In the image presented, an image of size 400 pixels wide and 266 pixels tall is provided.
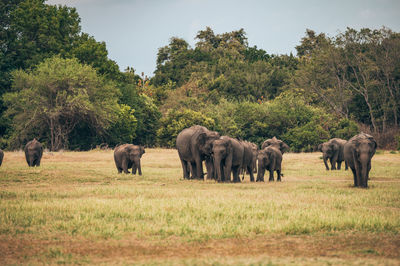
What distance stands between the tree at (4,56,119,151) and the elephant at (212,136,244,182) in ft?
88.5

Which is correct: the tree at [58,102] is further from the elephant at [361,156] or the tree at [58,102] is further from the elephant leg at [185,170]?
the elephant at [361,156]

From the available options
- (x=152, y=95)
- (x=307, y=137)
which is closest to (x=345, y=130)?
(x=307, y=137)

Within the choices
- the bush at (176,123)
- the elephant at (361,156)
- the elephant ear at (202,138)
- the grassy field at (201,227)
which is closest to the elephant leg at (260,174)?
the elephant ear at (202,138)

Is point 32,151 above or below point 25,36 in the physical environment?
below

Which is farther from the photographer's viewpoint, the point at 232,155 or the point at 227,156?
the point at 232,155

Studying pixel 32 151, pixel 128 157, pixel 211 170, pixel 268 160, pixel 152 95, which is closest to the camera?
pixel 268 160

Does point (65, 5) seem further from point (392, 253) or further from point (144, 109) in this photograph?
point (392, 253)

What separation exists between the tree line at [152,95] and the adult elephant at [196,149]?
24158mm

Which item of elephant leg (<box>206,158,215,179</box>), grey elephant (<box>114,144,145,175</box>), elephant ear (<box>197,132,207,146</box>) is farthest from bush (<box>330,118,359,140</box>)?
elephant ear (<box>197,132,207,146</box>)

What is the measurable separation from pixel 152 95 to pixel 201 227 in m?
67.2

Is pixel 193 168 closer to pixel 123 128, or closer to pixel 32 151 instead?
pixel 32 151

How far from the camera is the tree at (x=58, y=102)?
160 ft

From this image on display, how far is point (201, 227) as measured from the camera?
11.3 metres

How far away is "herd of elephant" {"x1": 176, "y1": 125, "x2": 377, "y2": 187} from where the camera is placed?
66.9 ft
